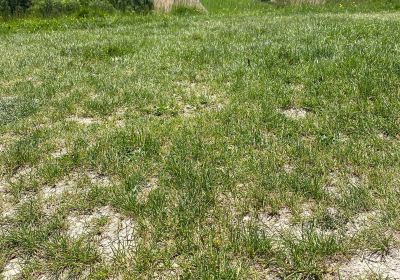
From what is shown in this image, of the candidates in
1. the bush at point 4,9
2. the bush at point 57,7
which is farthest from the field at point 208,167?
the bush at point 4,9

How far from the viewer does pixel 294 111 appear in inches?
259

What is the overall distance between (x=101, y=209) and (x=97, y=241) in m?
0.55

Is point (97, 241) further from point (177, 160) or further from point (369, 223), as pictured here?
point (369, 223)

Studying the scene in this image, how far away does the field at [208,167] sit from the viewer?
3.56m

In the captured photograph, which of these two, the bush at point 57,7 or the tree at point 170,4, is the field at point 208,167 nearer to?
the bush at point 57,7

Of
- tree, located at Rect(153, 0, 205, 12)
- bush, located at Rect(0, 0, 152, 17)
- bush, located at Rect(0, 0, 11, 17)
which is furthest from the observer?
tree, located at Rect(153, 0, 205, 12)

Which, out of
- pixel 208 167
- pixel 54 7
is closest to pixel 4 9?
pixel 54 7

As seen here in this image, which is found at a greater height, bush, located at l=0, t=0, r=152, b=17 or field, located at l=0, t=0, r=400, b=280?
bush, located at l=0, t=0, r=152, b=17

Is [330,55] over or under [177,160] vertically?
over

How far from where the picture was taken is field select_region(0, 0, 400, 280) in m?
3.56

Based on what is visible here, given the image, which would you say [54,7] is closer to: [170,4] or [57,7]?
[57,7]

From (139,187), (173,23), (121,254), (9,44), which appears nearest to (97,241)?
(121,254)

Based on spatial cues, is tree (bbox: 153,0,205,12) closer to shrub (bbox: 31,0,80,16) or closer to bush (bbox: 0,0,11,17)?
shrub (bbox: 31,0,80,16)

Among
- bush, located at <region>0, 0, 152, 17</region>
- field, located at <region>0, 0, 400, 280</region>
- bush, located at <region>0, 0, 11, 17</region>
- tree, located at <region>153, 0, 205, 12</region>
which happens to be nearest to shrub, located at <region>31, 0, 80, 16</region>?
bush, located at <region>0, 0, 152, 17</region>
